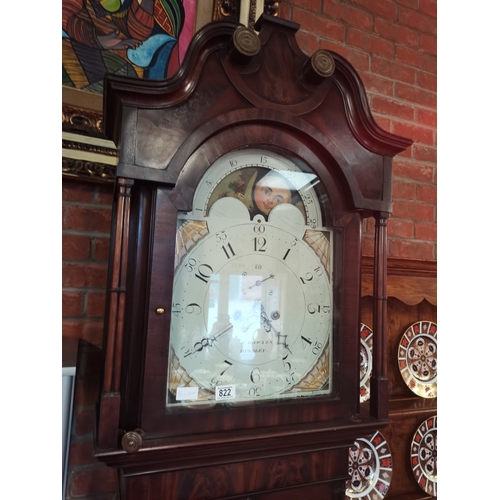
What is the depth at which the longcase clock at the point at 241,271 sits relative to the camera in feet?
2.13

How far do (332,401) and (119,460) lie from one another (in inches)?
15.0

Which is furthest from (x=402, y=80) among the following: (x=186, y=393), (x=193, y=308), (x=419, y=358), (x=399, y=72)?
(x=186, y=393)

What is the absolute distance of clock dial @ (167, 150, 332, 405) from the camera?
27.1 inches

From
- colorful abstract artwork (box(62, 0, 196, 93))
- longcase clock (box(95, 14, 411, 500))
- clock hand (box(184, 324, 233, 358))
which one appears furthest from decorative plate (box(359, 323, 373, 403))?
colorful abstract artwork (box(62, 0, 196, 93))

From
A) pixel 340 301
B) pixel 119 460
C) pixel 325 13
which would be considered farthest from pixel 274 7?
pixel 119 460

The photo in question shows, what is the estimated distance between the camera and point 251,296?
73cm

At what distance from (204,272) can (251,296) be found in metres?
0.10

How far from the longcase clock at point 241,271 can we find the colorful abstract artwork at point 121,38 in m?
0.31

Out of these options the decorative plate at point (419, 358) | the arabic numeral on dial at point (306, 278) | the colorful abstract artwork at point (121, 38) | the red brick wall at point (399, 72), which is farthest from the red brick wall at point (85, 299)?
the decorative plate at point (419, 358)

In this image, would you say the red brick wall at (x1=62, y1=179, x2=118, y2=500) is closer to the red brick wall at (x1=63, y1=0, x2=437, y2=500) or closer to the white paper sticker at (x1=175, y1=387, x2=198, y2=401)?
the white paper sticker at (x1=175, y1=387, x2=198, y2=401)

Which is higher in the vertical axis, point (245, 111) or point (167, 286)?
point (245, 111)

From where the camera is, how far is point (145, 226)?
0.67m
